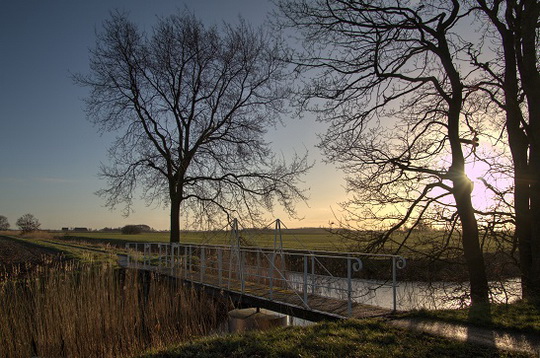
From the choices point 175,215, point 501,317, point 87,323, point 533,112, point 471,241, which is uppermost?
point 533,112

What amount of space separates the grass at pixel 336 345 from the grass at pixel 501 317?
1102 millimetres

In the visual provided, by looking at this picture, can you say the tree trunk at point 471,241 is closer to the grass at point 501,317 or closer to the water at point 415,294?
the water at point 415,294

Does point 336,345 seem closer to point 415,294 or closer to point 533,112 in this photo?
point 533,112

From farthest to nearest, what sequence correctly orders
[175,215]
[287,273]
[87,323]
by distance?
[175,215], [287,273], [87,323]

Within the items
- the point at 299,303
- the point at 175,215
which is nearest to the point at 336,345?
the point at 299,303

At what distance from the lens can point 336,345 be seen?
552 centimetres

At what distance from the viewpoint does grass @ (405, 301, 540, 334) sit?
6309 millimetres

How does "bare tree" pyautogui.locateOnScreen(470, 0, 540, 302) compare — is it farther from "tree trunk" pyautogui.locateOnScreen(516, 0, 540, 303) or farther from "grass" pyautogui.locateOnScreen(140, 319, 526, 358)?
"grass" pyautogui.locateOnScreen(140, 319, 526, 358)

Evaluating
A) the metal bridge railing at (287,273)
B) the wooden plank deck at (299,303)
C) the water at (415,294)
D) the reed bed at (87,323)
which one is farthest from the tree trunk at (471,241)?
the reed bed at (87,323)

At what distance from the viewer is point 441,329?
6.36 metres

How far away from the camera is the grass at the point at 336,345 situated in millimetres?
5223

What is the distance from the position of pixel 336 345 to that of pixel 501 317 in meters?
3.05

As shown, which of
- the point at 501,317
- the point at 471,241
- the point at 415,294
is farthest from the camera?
the point at 415,294

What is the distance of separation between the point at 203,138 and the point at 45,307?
12735 millimetres
